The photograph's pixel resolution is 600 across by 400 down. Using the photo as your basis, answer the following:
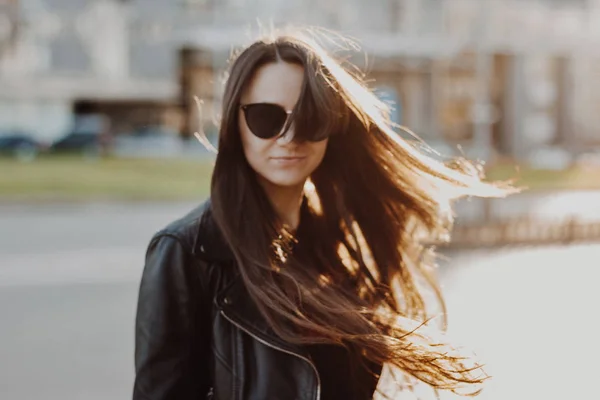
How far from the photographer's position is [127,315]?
25.3 feet

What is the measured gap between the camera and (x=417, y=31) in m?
39.3

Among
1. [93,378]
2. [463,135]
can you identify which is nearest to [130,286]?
[93,378]

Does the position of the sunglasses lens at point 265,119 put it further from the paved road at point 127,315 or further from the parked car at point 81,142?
the parked car at point 81,142

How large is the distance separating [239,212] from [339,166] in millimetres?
396

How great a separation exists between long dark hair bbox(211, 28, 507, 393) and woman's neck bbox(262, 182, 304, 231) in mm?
38

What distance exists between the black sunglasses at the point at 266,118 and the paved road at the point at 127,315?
143 inches

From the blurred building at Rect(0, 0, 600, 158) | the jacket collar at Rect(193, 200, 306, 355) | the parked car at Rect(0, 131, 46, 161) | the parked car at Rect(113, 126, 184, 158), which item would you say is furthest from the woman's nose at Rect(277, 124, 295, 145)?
the blurred building at Rect(0, 0, 600, 158)

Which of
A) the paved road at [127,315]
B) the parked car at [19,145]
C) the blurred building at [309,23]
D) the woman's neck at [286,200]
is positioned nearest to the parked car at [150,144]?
the blurred building at [309,23]

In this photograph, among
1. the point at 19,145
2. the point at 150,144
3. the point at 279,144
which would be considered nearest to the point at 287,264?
the point at 279,144

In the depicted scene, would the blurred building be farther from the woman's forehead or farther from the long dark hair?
the woman's forehead

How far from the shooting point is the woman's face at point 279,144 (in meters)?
1.91

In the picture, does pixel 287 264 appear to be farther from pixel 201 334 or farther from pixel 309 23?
pixel 309 23

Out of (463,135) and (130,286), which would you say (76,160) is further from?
(463,135)

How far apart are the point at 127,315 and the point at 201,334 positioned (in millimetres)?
6026
